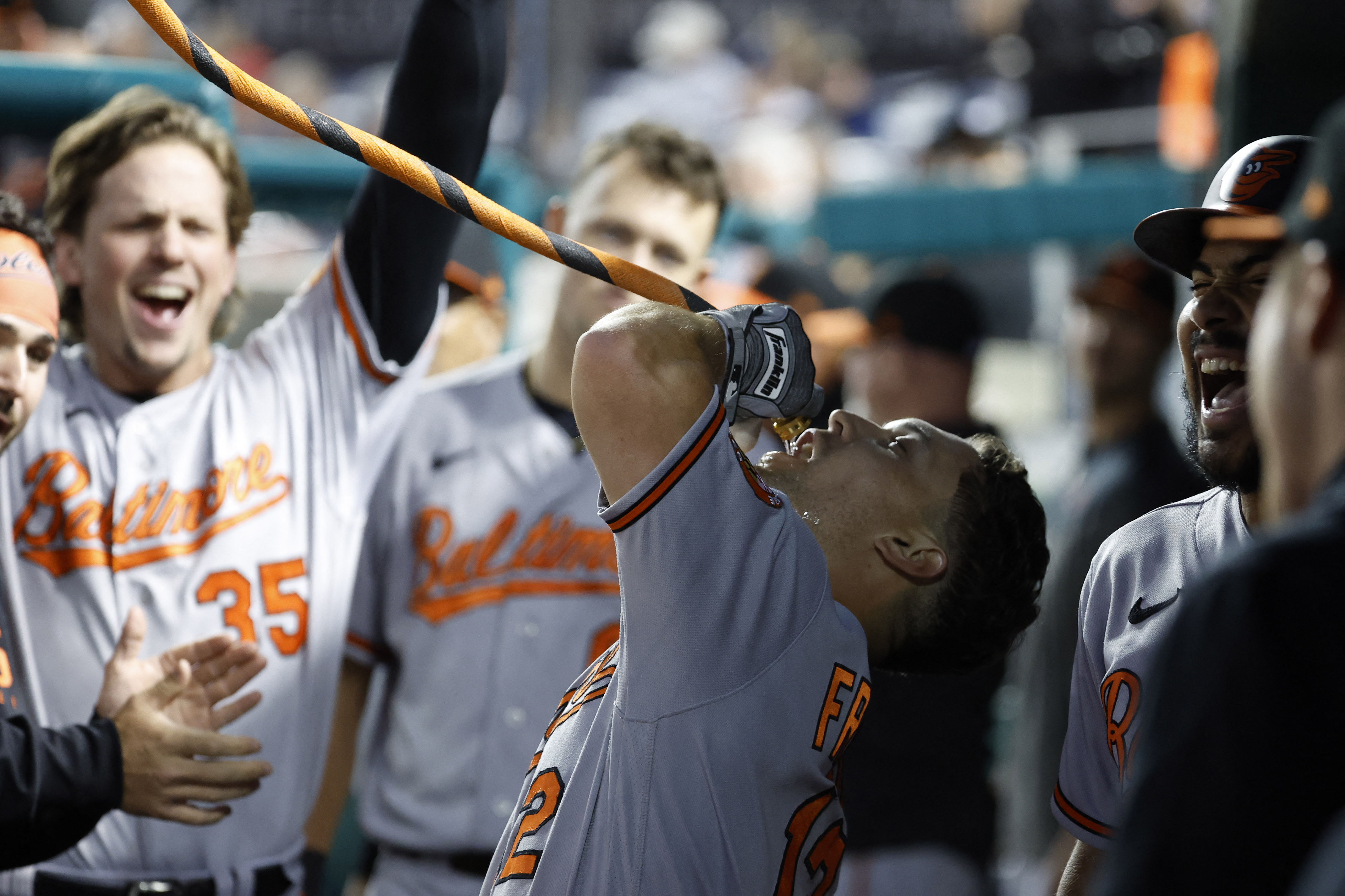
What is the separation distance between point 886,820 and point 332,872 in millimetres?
1507

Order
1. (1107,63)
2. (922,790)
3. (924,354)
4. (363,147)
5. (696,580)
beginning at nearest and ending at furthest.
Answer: (696,580), (363,147), (922,790), (924,354), (1107,63)

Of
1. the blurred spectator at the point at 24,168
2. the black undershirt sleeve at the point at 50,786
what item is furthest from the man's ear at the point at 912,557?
the blurred spectator at the point at 24,168

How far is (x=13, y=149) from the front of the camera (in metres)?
3.82

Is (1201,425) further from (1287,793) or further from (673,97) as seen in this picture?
(673,97)

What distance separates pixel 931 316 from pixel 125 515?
2.57 meters

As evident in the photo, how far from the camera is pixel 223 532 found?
206cm

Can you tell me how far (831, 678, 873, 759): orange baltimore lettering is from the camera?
1.45 meters

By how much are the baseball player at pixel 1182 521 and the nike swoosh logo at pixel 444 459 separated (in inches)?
50.6

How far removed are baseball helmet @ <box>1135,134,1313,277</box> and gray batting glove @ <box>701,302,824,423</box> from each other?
56 centimetres

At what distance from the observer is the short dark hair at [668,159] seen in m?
2.61

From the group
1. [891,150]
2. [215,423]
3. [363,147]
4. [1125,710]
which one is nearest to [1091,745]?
[1125,710]

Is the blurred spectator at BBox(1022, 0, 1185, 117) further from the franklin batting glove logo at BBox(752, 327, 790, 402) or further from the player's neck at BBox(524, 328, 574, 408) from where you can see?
the franklin batting glove logo at BBox(752, 327, 790, 402)

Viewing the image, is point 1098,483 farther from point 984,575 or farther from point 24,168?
point 24,168

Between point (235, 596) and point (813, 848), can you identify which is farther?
point (235, 596)
